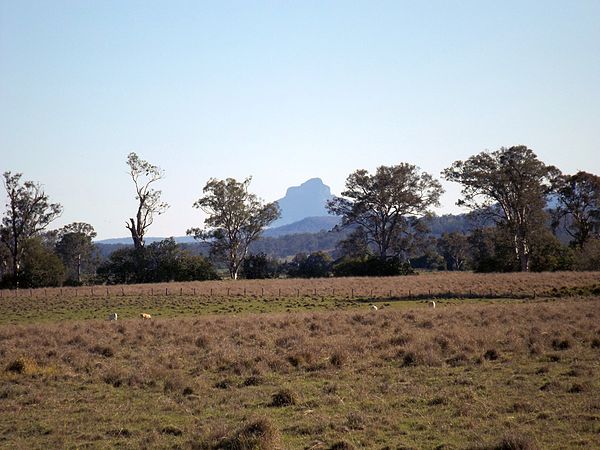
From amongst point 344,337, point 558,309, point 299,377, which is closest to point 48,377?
point 299,377

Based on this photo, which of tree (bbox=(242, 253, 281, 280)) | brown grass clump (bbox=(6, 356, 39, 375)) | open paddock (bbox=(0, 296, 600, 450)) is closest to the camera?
open paddock (bbox=(0, 296, 600, 450))

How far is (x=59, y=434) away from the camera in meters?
11.6

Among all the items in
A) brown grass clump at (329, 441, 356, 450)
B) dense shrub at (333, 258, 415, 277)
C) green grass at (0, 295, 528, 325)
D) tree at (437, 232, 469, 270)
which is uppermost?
tree at (437, 232, 469, 270)

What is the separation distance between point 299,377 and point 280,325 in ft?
34.9

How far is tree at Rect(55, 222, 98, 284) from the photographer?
108m

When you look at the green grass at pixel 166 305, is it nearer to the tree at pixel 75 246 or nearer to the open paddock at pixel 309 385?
the open paddock at pixel 309 385

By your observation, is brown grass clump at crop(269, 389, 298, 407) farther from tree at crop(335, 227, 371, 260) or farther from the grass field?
tree at crop(335, 227, 371, 260)

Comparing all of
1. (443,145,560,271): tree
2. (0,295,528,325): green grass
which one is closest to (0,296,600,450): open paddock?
(0,295,528,325): green grass

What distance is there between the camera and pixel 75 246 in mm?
108938

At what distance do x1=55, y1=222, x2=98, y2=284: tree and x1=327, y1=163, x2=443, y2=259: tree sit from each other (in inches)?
1980

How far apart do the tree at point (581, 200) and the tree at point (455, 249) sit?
28566mm

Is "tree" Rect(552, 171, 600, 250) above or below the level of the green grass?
above

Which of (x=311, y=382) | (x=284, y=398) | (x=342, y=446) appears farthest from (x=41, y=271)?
(x=342, y=446)

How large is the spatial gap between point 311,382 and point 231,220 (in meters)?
68.5
